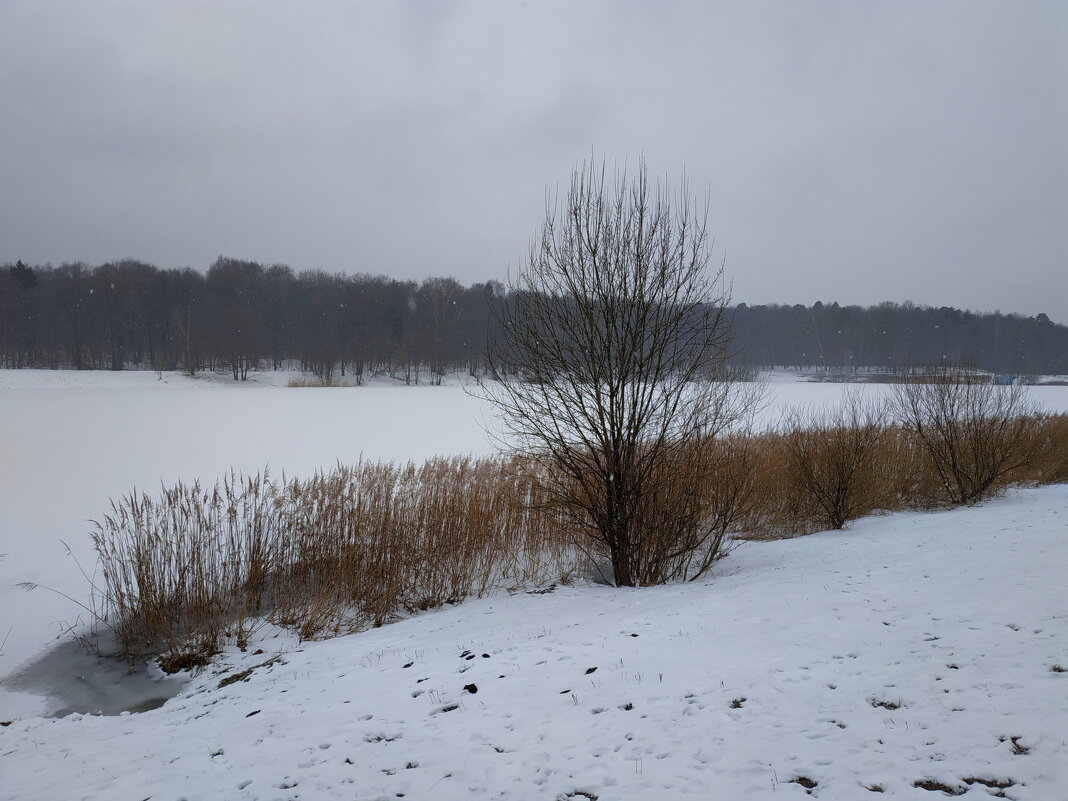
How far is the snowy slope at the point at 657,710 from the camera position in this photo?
117 inches

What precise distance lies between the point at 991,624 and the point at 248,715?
5.89 meters

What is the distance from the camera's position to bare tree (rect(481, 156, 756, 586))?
305 inches

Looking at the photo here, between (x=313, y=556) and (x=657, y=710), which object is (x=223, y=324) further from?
(x=657, y=710)

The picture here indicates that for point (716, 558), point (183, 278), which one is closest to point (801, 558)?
point (716, 558)

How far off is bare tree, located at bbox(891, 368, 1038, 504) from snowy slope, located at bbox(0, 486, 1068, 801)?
333 inches

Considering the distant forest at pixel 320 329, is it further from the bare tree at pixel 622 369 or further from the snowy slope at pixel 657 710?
the snowy slope at pixel 657 710

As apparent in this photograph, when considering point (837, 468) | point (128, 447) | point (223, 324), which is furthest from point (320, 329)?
point (837, 468)

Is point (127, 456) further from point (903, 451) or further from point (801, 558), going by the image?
point (903, 451)

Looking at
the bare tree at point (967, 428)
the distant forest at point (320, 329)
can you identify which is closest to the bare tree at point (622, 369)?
the bare tree at point (967, 428)

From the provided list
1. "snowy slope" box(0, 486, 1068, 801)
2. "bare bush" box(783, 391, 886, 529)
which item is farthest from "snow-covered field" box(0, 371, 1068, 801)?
"bare bush" box(783, 391, 886, 529)

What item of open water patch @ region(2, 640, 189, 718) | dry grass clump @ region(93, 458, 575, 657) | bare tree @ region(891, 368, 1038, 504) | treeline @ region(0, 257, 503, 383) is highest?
treeline @ region(0, 257, 503, 383)

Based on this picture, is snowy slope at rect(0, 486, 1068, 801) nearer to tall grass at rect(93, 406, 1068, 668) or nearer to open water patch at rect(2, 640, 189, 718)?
open water patch at rect(2, 640, 189, 718)

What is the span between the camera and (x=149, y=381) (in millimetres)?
48625

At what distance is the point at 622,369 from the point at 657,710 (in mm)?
4805
